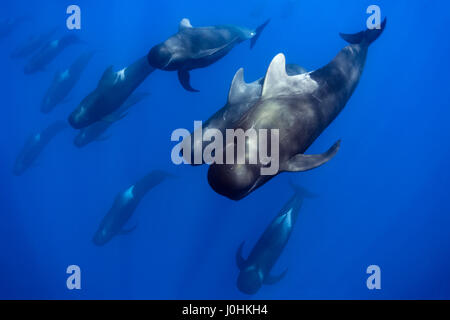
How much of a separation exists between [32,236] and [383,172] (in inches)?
453

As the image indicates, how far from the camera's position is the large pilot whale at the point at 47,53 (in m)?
11.7

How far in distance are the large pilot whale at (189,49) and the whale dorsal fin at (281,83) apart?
6.01 ft

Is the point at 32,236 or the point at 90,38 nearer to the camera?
the point at 32,236

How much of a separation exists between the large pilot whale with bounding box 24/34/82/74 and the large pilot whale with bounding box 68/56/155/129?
4950 mm

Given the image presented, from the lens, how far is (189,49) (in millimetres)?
6668

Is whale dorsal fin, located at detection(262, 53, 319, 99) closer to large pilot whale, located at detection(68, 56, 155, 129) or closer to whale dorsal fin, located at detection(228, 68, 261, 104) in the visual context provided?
whale dorsal fin, located at detection(228, 68, 261, 104)

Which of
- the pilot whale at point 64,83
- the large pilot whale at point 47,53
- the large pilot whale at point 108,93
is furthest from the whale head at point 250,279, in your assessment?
the large pilot whale at point 47,53

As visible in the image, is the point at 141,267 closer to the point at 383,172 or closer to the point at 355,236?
the point at 355,236

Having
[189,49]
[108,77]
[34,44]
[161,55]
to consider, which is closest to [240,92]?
[189,49]

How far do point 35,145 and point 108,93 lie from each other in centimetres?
504

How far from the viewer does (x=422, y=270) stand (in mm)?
13688

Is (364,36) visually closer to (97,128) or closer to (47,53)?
(97,128)

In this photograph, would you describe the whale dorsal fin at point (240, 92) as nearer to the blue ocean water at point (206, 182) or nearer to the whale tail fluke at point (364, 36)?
the whale tail fluke at point (364, 36)

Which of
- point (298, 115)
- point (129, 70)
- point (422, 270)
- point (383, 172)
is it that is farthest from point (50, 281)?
point (422, 270)
